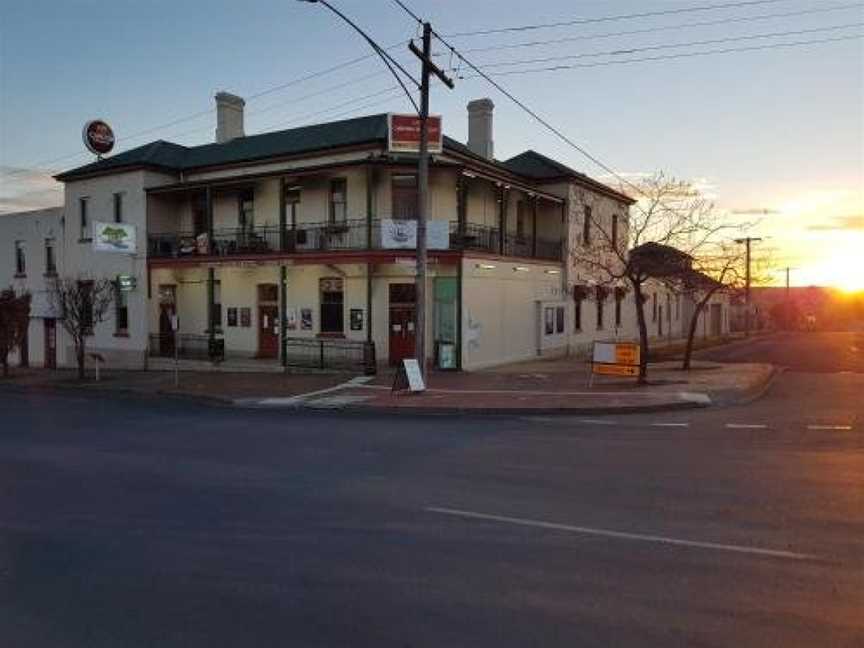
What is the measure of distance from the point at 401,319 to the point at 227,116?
14875mm

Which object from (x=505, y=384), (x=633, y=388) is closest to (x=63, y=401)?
(x=505, y=384)

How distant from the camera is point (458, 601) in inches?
215

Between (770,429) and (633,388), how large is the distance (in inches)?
270

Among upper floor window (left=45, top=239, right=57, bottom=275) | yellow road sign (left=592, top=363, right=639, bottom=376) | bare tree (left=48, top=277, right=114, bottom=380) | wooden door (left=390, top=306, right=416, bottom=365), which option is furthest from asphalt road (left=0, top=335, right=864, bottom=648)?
upper floor window (left=45, top=239, right=57, bottom=275)

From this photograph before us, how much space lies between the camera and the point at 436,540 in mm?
7043

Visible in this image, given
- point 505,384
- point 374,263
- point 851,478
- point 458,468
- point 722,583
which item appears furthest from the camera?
point 374,263

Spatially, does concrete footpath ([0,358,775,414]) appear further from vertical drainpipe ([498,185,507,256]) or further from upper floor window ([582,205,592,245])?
upper floor window ([582,205,592,245])

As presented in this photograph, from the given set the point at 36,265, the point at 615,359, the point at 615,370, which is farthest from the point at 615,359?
the point at 36,265

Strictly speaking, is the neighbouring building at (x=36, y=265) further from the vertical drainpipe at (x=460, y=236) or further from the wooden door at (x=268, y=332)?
the vertical drainpipe at (x=460, y=236)

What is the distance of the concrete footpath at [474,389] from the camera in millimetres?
18438

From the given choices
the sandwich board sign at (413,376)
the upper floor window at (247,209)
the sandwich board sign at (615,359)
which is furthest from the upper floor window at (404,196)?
the sandwich board sign at (615,359)

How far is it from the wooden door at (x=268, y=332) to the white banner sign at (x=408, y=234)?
7.85m

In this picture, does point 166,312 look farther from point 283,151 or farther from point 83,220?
point 283,151

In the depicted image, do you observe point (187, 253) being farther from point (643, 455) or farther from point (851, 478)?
point (851, 478)
